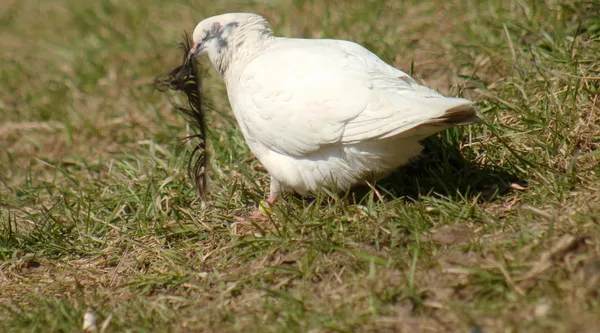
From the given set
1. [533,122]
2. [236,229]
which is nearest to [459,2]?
[533,122]

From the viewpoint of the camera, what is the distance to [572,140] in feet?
12.7

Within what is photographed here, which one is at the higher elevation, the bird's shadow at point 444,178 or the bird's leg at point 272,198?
the bird's shadow at point 444,178

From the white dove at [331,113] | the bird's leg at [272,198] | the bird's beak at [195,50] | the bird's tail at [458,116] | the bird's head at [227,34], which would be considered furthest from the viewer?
the bird's beak at [195,50]

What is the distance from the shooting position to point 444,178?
3959 mm

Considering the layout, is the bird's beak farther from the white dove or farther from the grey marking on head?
the white dove

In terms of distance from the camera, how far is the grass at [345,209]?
296cm

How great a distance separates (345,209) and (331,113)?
520 mm

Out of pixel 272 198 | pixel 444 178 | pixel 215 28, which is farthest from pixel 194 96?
pixel 444 178

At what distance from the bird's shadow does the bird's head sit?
1020 millimetres

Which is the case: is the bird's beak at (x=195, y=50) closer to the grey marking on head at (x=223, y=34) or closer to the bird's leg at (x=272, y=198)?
the grey marking on head at (x=223, y=34)

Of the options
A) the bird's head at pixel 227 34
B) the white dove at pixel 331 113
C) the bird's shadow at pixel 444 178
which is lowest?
the bird's shadow at pixel 444 178

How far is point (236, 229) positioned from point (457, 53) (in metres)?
2.09

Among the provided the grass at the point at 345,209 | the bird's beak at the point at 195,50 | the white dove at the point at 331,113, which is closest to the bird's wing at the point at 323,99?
the white dove at the point at 331,113

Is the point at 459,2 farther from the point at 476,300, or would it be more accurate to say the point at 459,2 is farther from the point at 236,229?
the point at 476,300
